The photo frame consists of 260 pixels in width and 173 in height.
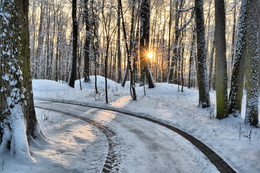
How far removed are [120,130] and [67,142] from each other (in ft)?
7.66

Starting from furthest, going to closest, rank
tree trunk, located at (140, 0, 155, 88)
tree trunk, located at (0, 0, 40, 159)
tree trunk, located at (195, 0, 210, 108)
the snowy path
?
tree trunk, located at (140, 0, 155, 88) < tree trunk, located at (195, 0, 210, 108) < the snowy path < tree trunk, located at (0, 0, 40, 159)

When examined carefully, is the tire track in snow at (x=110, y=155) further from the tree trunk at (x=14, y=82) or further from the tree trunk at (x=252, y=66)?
the tree trunk at (x=252, y=66)

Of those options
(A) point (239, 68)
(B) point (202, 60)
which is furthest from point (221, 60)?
(B) point (202, 60)

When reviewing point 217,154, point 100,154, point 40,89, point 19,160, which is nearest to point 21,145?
point 19,160

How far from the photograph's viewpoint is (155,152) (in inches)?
202

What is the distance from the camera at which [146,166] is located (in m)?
4.35

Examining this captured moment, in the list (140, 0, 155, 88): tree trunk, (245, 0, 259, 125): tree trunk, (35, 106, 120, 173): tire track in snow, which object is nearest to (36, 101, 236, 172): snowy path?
(35, 106, 120, 173): tire track in snow

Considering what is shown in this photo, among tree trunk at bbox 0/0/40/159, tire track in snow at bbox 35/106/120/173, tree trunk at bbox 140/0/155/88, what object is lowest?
tire track in snow at bbox 35/106/120/173

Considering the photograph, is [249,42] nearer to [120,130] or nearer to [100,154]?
[120,130]

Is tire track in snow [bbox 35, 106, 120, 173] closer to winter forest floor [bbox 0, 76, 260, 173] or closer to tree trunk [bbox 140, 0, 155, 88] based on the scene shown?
winter forest floor [bbox 0, 76, 260, 173]

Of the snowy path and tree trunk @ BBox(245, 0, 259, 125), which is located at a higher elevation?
tree trunk @ BBox(245, 0, 259, 125)

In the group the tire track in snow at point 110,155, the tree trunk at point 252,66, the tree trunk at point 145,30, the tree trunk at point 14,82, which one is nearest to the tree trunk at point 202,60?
the tree trunk at point 252,66

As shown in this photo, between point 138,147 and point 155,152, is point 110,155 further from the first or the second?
point 155,152

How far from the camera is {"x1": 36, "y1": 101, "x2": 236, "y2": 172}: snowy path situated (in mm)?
4340
